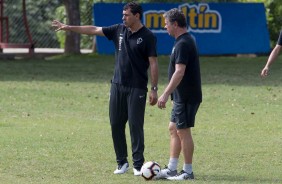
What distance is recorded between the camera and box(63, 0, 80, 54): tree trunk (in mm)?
29609

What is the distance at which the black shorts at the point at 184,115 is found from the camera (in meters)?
9.84

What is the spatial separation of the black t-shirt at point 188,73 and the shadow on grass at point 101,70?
39.1ft

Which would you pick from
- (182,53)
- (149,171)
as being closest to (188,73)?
(182,53)

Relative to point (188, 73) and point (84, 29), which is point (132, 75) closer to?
point (188, 73)

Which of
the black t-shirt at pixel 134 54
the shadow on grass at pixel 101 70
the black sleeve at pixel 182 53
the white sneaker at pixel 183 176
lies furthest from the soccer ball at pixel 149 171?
Result: the shadow on grass at pixel 101 70

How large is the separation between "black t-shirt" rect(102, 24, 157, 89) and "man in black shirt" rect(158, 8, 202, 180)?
32 centimetres

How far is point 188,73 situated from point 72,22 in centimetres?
2008

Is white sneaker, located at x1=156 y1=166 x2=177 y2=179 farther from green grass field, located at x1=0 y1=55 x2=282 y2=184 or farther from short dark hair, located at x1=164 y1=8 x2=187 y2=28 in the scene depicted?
short dark hair, located at x1=164 y1=8 x2=187 y2=28

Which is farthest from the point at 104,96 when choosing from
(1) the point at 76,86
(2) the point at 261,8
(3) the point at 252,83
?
(2) the point at 261,8

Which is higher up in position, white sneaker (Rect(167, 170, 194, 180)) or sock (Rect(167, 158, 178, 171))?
sock (Rect(167, 158, 178, 171))

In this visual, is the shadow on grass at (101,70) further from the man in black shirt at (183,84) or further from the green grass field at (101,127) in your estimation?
the man in black shirt at (183,84)

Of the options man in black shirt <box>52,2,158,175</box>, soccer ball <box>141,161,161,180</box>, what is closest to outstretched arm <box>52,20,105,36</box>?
man in black shirt <box>52,2,158,175</box>

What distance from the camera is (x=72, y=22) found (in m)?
29.7

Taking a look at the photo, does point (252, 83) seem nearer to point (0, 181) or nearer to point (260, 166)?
point (260, 166)
